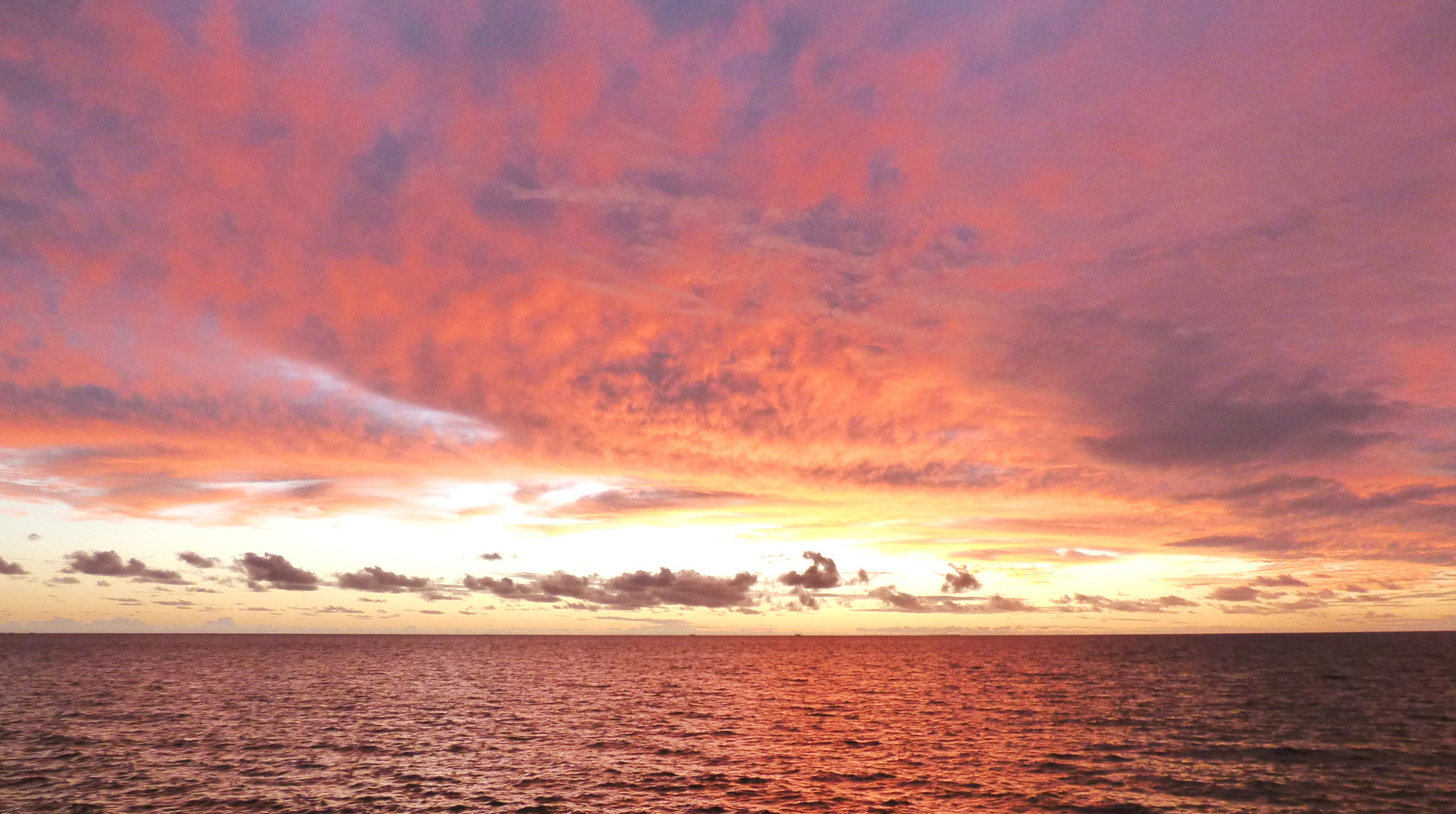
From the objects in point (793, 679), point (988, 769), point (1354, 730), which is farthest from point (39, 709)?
point (1354, 730)

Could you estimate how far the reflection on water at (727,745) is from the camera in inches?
1667

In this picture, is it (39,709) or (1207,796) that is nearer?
(1207,796)

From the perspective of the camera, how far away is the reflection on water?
42.3m

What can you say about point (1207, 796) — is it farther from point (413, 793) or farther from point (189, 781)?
point (189, 781)

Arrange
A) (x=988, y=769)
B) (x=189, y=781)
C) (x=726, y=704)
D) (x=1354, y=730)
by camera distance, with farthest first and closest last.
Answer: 1. (x=726, y=704)
2. (x=1354, y=730)
3. (x=988, y=769)
4. (x=189, y=781)

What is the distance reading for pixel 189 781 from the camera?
45531 mm

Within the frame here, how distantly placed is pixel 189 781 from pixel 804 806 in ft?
119

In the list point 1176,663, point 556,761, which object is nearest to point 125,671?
point 556,761

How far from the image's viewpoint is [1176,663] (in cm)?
16512

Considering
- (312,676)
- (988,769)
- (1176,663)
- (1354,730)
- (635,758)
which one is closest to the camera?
(988,769)

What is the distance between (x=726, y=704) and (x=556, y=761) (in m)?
40.9

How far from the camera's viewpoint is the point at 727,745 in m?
60.2

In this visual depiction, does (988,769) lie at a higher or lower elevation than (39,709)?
higher

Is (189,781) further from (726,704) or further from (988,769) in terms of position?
(726,704)
